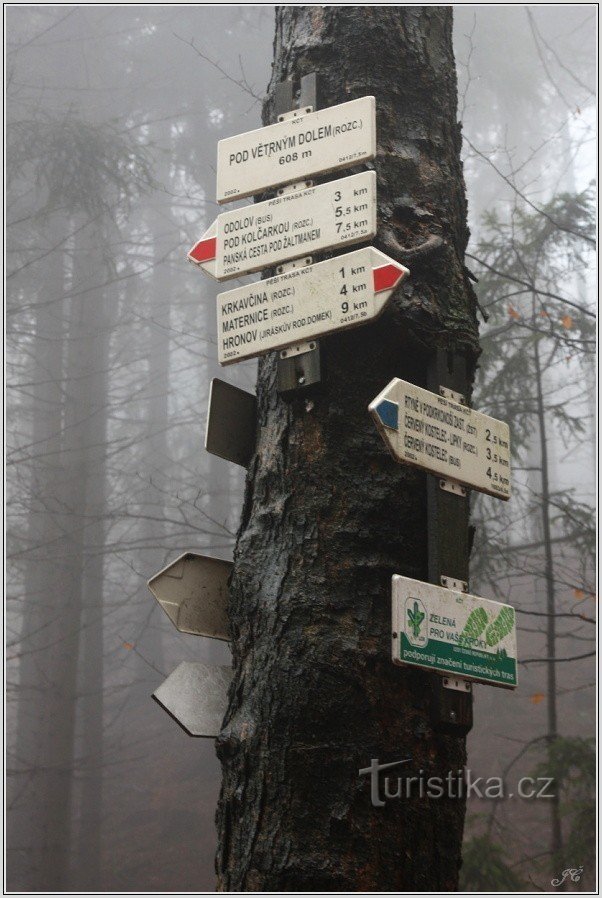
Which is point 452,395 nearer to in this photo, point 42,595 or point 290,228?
point 290,228

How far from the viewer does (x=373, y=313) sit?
2604 millimetres

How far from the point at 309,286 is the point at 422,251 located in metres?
0.37

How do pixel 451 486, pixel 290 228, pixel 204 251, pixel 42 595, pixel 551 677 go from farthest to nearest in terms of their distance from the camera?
pixel 42 595 → pixel 551 677 → pixel 204 251 → pixel 290 228 → pixel 451 486

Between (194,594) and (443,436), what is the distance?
1.00 metres

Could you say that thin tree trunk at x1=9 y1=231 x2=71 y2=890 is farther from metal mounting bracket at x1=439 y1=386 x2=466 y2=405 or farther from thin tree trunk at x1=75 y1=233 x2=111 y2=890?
metal mounting bracket at x1=439 y1=386 x2=466 y2=405

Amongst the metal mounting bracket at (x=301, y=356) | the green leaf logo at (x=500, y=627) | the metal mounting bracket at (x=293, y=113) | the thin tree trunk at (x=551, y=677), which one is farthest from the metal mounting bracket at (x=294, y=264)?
the thin tree trunk at (x=551, y=677)

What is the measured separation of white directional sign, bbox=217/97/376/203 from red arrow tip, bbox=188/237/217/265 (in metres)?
0.14

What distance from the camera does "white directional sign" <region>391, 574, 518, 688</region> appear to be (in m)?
2.44

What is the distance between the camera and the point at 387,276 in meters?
2.59

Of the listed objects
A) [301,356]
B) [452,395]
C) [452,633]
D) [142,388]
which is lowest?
[452,633]

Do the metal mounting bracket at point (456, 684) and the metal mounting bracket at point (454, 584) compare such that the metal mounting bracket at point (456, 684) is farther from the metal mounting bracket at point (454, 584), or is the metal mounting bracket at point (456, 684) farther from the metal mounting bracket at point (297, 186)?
the metal mounting bracket at point (297, 186)

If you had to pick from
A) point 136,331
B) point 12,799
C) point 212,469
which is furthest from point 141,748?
point 136,331

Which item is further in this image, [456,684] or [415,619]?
[456,684]

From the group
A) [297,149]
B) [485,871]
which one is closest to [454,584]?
[297,149]
